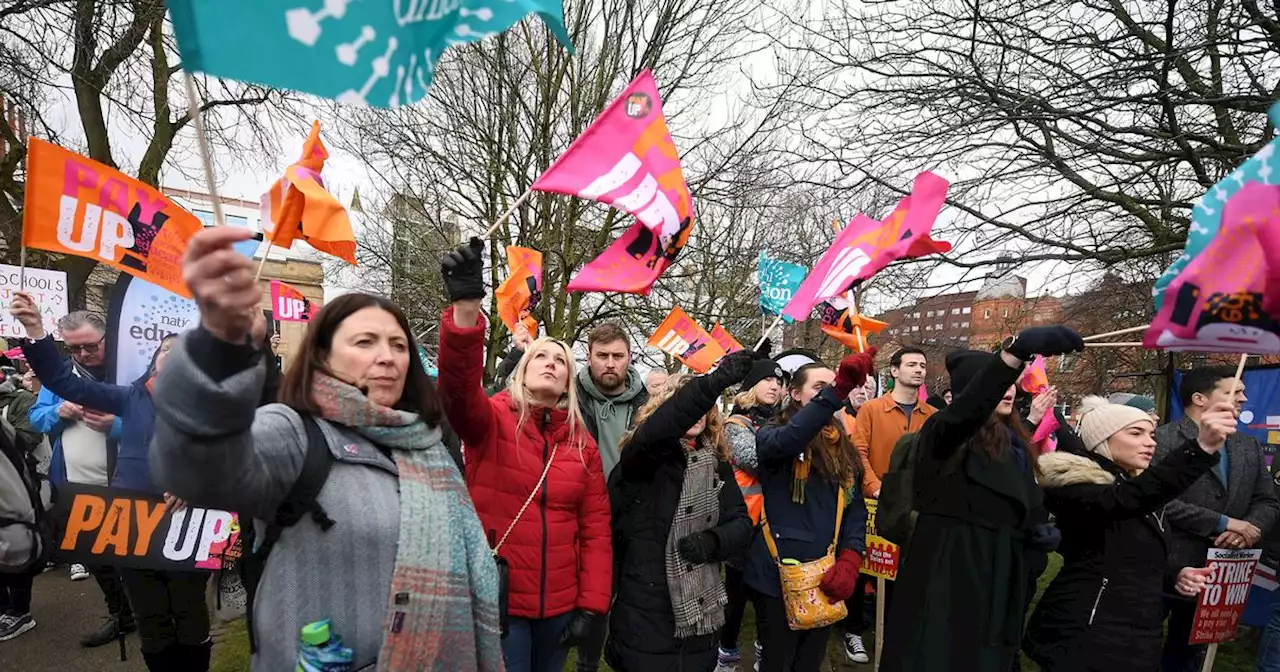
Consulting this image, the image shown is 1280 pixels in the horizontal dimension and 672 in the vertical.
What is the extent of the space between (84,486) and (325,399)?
8.80 feet

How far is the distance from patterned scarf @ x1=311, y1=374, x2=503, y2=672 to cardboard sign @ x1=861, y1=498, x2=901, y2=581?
284 centimetres

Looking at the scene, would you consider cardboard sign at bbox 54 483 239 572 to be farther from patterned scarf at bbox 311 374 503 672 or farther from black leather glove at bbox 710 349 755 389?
black leather glove at bbox 710 349 755 389

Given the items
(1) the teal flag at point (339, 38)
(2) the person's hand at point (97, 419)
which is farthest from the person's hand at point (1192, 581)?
(2) the person's hand at point (97, 419)

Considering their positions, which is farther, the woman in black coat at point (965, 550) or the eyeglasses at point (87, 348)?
the eyeglasses at point (87, 348)

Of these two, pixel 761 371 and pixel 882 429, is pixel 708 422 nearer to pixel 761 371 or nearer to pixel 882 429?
pixel 761 371

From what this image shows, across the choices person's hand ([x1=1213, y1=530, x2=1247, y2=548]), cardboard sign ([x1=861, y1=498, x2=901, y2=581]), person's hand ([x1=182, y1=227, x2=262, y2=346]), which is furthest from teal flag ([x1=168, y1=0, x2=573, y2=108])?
person's hand ([x1=1213, y1=530, x2=1247, y2=548])

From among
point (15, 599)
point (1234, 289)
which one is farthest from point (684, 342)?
point (1234, 289)

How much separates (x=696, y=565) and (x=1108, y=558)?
1.86 meters

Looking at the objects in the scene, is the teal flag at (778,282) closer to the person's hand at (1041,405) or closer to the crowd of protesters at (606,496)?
the person's hand at (1041,405)

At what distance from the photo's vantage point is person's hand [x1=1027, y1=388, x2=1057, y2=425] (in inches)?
191

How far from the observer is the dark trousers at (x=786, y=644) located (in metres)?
3.35

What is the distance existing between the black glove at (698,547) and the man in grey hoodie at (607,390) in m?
1.12

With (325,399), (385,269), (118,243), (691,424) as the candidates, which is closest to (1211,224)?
(691,424)

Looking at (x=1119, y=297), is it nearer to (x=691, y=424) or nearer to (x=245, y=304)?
(x=691, y=424)
